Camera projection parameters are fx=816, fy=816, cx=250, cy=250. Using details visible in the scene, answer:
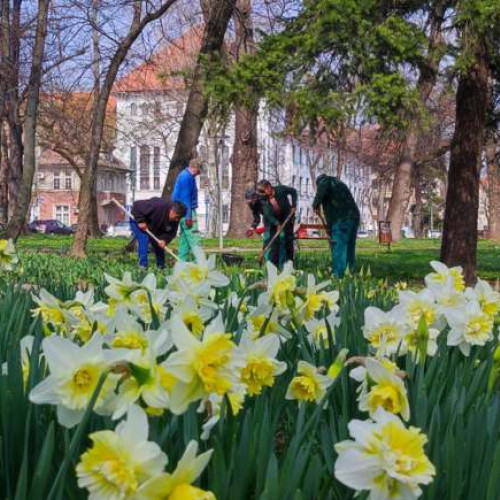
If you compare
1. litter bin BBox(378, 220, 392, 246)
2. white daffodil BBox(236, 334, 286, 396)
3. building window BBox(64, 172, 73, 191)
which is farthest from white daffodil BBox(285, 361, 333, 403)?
building window BBox(64, 172, 73, 191)

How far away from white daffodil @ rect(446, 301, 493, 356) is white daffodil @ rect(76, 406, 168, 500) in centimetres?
128

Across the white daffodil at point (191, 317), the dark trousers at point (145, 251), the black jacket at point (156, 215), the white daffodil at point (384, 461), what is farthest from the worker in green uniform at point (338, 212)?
the white daffodil at point (384, 461)

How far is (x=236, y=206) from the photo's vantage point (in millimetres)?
32375

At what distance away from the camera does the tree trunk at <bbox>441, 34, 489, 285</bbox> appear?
39.2ft

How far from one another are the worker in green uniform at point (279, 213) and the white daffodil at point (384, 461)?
9.91m

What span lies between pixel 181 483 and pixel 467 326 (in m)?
1.30

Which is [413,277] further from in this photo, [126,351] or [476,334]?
[126,351]

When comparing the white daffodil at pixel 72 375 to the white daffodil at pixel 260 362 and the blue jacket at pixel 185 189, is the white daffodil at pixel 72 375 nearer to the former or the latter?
the white daffodil at pixel 260 362

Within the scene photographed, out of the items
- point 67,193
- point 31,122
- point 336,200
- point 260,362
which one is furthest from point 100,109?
point 67,193

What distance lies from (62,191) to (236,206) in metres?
44.3

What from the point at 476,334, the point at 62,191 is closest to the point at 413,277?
the point at 476,334

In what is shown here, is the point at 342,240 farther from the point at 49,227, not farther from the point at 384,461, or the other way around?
the point at 49,227

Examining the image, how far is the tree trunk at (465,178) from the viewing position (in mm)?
11938

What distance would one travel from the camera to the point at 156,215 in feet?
37.6
